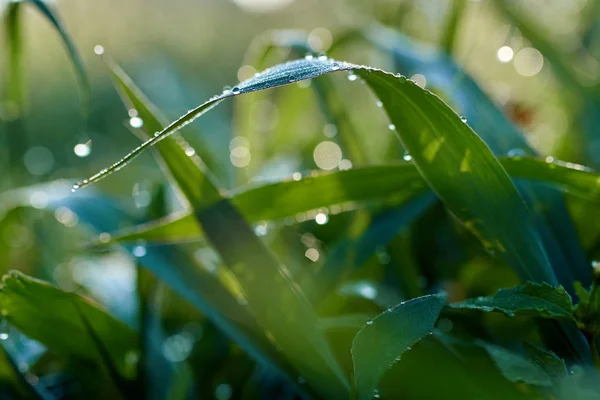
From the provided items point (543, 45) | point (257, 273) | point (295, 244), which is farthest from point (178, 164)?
point (543, 45)

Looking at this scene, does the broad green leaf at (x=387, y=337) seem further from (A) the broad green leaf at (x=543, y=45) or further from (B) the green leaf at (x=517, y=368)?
(A) the broad green leaf at (x=543, y=45)

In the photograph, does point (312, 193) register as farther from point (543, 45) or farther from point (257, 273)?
point (543, 45)

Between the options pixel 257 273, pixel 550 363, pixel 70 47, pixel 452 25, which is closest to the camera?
pixel 550 363

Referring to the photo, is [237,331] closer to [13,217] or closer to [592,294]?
[592,294]

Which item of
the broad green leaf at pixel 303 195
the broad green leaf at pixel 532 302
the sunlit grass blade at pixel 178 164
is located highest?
the sunlit grass blade at pixel 178 164

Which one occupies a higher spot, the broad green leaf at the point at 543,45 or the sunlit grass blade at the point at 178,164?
the broad green leaf at the point at 543,45

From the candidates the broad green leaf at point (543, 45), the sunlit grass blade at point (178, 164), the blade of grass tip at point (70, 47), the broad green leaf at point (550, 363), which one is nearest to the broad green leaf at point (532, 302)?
the broad green leaf at point (550, 363)
